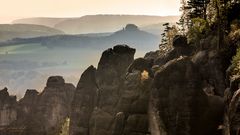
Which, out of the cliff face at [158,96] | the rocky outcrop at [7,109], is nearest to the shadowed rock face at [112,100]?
the cliff face at [158,96]

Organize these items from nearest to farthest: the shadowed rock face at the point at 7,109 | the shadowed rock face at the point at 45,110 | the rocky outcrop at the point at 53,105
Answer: the shadowed rock face at the point at 45,110, the rocky outcrop at the point at 53,105, the shadowed rock face at the point at 7,109

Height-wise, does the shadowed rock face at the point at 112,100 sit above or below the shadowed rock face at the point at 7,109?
above

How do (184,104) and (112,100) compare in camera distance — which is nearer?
(184,104)

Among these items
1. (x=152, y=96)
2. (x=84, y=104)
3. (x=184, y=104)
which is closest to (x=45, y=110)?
(x=84, y=104)

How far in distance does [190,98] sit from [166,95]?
358 centimetres

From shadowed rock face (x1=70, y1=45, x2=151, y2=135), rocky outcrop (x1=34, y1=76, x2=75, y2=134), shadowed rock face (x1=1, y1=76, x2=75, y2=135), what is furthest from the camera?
rocky outcrop (x1=34, y1=76, x2=75, y2=134)

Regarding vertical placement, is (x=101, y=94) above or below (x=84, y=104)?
above

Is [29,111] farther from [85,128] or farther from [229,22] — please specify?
[229,22]

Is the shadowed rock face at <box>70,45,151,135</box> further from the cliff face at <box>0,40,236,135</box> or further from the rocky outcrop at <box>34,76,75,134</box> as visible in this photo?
the rocky outcrop at <box>34,76,75,134</box>

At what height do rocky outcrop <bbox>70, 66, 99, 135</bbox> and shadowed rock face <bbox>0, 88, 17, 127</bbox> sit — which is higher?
rocky outcrop <bbox>70, 66, 99, 135</bbox>

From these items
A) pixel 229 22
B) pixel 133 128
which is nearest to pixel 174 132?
pixel 133 128

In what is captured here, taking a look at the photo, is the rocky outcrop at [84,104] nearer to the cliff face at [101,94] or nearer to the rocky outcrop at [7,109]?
the cliff face at [101,94]

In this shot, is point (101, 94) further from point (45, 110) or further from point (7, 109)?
point (7, 109)

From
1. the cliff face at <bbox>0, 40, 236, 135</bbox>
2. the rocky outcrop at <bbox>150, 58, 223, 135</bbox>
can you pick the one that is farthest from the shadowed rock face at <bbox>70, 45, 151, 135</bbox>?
the rocky outcrop at <bbox>150, 58, 223, 135</bbox>
